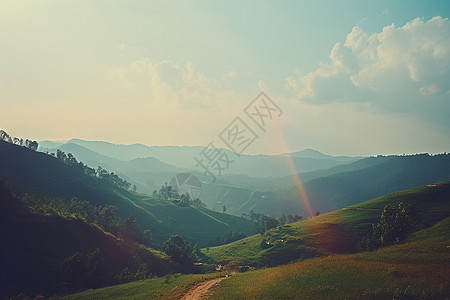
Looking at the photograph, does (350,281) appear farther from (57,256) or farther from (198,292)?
(57,256)

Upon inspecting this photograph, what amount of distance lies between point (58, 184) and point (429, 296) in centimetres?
21556

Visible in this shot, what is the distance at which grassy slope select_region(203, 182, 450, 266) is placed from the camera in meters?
91.8

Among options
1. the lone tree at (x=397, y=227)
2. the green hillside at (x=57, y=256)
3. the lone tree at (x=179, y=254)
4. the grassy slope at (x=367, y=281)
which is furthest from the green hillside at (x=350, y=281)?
the lone tree at (x=179, y=254)

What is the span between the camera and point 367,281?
26.8m

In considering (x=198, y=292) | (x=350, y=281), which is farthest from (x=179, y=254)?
(x=350, y=281)

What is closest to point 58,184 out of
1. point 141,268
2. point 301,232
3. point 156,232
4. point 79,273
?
point 156,232

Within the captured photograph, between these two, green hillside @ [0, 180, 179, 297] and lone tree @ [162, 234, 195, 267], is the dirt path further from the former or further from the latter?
lone tree @ [162, 234, 195, 267]

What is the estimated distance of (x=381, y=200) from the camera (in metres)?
132

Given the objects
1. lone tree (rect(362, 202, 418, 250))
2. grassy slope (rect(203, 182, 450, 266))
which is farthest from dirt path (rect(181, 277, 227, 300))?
grassy slope (rect(203, 182, 450, 266))

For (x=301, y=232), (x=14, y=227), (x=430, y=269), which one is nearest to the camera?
(x=430, y=269)

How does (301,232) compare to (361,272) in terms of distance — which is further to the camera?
(301,232)

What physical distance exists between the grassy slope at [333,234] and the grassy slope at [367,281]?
5611cm

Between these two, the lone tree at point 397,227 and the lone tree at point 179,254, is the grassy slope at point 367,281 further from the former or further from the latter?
the lone tree at point 179,254

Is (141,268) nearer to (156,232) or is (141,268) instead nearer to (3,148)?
(156,232)
